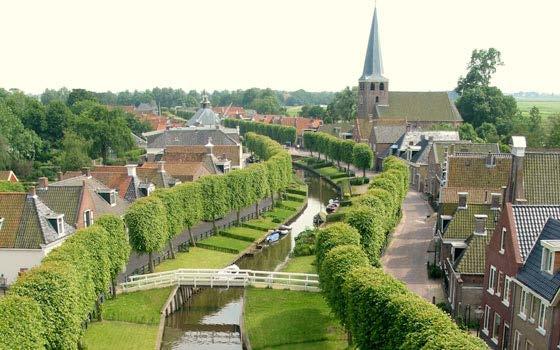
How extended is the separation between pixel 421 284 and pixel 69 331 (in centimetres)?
2636

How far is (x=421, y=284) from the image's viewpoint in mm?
41062

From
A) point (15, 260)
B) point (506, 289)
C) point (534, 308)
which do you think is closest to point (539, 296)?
point (534, 308)

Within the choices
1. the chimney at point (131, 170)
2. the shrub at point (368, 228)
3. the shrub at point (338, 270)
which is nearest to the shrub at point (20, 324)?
the shrub at point (338, 270)

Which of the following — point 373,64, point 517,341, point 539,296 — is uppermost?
point 373,64

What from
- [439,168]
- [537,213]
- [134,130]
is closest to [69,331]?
[537,213]

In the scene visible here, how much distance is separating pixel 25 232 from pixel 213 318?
A: 16.1 m

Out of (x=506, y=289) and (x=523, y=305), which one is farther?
(x=506, y=289)

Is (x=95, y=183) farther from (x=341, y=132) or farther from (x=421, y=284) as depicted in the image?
(x=341, y=132)

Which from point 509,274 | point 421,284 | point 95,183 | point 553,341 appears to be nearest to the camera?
point 553,341

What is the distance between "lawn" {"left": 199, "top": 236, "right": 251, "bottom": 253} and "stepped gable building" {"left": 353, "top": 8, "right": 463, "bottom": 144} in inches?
2559

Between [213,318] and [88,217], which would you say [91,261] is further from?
[88,217]

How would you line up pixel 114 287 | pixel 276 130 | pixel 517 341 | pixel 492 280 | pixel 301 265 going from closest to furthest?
pixel 517 341 → pixel 492 280 → pixel 114 287 → pixel 301 265 → pixel 276 130

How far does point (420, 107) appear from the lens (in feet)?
403

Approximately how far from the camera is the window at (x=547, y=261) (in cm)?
2519
